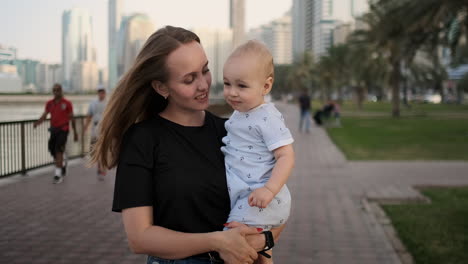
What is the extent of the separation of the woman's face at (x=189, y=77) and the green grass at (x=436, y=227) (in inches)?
159

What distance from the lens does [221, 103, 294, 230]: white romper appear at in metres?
1.92

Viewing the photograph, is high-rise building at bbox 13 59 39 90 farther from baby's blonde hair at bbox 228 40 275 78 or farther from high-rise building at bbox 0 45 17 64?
baby's blonde hair at bbox 228 40 275 78

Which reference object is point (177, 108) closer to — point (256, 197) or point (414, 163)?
point (256, 197)

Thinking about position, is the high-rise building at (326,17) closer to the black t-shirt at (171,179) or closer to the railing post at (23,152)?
the railing post at (23,152)

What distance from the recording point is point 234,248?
A: 1.75 m

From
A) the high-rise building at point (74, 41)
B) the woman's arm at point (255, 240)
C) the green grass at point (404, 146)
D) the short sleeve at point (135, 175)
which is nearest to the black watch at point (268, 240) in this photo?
the woman's arm at point (255, 240)

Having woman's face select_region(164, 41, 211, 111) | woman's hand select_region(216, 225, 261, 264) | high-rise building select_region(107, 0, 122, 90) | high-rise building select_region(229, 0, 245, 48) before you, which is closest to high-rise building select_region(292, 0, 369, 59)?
high-rise building select_region(229, 0, 245, 48)

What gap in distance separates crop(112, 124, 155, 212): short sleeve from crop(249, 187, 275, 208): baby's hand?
35 centimetres

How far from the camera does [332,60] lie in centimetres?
6612

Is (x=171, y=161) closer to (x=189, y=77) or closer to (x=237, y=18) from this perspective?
(x=189, y=77)

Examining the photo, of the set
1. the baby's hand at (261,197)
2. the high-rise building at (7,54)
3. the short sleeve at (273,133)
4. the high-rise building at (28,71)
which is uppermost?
the high-rise building at (7,54)

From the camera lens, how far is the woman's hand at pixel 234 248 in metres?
1.74

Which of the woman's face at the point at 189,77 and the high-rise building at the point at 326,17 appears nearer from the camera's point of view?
the woman's face at the point at 189,77

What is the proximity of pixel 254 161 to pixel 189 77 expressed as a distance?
1.29ft
